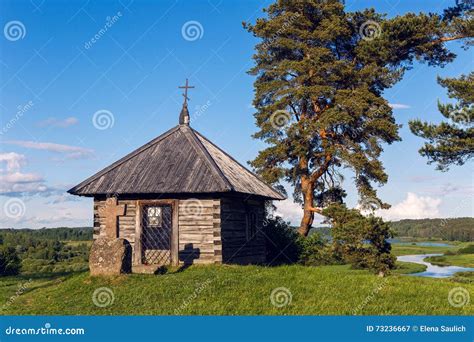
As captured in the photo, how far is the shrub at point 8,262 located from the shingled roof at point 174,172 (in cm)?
1059

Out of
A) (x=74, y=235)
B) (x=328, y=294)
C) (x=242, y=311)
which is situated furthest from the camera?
(x=74, y=235)

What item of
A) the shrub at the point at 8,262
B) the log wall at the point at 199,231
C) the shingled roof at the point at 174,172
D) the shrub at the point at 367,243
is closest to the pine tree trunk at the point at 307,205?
the shingled roof at the point at 174,172

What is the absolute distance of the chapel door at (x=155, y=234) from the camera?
19.7m

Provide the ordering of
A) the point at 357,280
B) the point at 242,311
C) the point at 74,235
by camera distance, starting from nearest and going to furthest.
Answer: the point at 242,311 < the point at 357,280 < the point at 74,235

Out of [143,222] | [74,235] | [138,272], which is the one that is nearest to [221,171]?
[143,222]

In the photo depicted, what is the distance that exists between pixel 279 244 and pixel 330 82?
9.27 metres

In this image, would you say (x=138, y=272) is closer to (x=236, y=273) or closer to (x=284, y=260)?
A: (x=236, y=273)

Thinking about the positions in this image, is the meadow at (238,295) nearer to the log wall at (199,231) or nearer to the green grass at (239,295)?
the green grass at (239,295)

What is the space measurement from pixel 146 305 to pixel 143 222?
7.56 metres

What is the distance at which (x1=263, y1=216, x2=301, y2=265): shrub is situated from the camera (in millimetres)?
24656

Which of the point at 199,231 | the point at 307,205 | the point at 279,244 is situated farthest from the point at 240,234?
the point at 307,205

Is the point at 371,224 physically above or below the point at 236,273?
above

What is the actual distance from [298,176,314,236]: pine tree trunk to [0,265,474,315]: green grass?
1056cm

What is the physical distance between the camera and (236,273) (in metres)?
16.2
